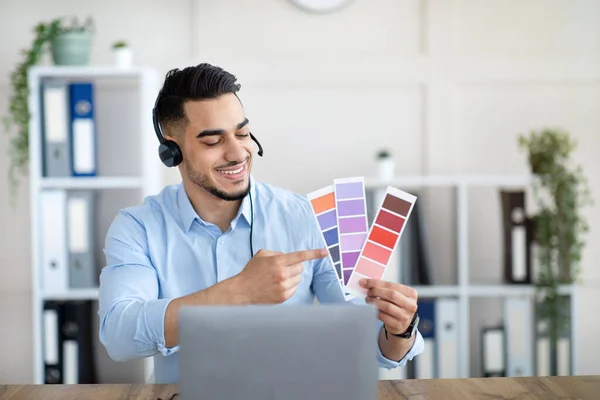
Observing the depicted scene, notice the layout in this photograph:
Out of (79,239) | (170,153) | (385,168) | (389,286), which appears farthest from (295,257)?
(79,239)

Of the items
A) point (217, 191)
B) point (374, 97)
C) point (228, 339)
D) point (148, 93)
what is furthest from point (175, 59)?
point (228, 339)

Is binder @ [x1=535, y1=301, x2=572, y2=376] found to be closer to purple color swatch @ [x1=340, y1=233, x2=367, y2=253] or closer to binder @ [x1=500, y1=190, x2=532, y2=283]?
binder @ [x1=500, y1=190, x2=532, y2=283]

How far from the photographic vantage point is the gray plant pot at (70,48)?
295 cm

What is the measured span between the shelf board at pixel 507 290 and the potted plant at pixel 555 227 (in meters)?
0.03

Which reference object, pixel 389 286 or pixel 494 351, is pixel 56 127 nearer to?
pixel 389 286

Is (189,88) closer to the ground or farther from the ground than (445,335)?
farther from the ground

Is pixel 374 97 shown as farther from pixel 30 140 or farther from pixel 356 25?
pixel 30 140

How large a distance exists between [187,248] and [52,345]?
1.37 m

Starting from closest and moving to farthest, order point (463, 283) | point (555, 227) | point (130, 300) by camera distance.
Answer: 1. point (130, 300)
2. point (555, 227)
3. point (463, 283)

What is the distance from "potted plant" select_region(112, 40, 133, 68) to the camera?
296 cm

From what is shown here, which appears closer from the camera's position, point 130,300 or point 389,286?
point 389,286

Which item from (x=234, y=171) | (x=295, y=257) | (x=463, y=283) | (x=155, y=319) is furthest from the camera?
(x=463, y=283)

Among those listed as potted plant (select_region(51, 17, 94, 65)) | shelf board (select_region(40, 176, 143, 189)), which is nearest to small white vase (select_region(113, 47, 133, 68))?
potted plant (select_region(51, 17, 94, 65))

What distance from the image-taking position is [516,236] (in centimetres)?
298
